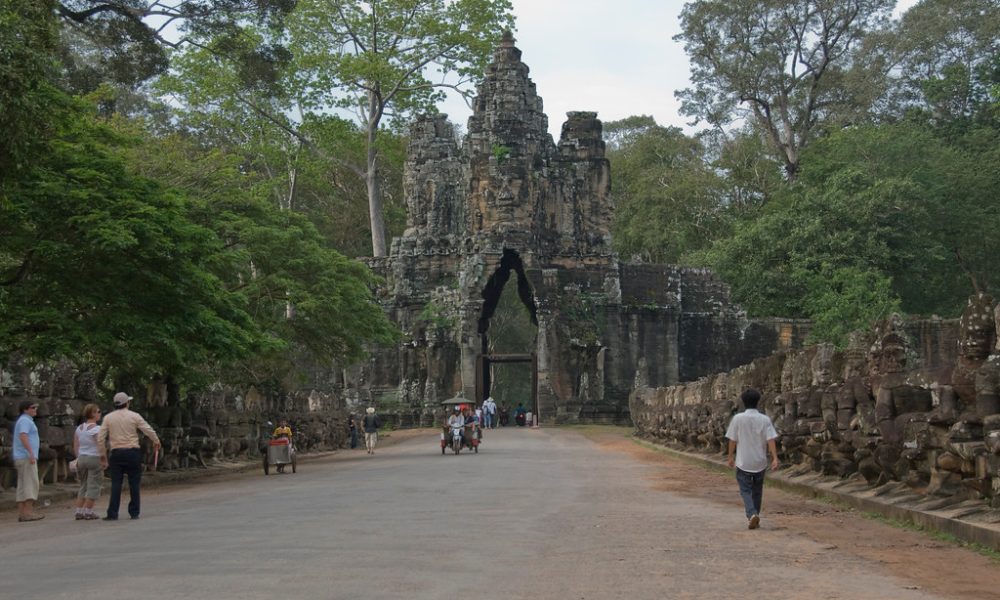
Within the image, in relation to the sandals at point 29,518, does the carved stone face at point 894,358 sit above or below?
above

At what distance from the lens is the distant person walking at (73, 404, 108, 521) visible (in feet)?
44.6

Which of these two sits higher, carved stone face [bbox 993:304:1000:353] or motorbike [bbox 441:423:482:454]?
carved stone face [bbox 993:304:1000:353]

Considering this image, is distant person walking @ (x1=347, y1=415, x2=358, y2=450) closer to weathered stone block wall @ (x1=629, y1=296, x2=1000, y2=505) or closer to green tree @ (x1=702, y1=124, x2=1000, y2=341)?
weathered stone block wall @ (x1=629, y1=296, x2=1000, y2=505)

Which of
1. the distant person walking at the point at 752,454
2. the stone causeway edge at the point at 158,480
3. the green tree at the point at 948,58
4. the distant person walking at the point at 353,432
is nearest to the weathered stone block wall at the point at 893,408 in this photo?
the distant person walking at the point at 752,454

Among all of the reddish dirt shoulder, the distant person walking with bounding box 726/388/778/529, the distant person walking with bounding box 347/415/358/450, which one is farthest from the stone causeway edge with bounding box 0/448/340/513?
the reddish dirt shoulder

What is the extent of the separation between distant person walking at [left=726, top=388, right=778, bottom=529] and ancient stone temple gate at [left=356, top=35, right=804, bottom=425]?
118 feet

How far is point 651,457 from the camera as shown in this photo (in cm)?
2628

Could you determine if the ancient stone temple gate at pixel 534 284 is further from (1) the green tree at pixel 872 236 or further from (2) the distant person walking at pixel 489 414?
(1) the green tree at pixel 872 236

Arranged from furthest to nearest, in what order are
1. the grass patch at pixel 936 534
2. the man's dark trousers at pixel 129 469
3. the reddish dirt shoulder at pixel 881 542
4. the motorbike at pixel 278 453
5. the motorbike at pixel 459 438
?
1. the motorbike at pixel 459 438
2. the motorbike at pixel 278 453
3. the man's dark trousers at pixel 129 469
4. the grass patch at pixel 936 534
5. the reddish dirt shoulder at pixel 881 542

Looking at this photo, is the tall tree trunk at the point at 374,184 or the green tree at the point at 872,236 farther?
the tall tree trunk at the point at 374,184

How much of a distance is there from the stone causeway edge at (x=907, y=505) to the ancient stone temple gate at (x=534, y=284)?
1267 inches

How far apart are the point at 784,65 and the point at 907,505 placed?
170 ft

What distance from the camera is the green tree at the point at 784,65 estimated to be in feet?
196

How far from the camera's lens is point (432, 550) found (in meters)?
9.73
